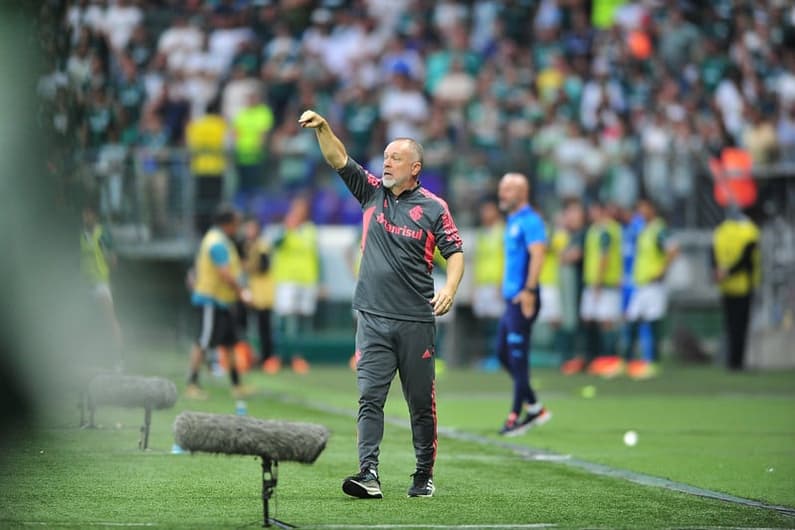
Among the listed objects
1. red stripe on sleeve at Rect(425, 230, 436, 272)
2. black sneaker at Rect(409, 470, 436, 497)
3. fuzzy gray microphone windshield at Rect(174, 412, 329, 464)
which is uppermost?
red stripe on sleeve at Rect(425, 230, 436, 272)

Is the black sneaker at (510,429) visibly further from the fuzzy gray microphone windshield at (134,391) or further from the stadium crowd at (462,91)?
the stadium crowd at (462,91)

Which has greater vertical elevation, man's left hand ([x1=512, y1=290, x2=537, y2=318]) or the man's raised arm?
the man's raised arm

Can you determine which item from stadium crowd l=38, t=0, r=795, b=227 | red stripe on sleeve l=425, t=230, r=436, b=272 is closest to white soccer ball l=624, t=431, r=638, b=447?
red stripe on sleeve l=425, t=230, r=436, b=272

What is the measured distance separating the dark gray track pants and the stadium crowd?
459 inches

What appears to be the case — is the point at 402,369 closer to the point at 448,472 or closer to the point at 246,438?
the point at 448,472

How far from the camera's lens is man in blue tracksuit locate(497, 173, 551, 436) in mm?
14641

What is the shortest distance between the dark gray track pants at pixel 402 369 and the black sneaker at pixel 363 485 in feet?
0.76

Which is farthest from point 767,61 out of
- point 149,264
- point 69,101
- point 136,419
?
point 69,101

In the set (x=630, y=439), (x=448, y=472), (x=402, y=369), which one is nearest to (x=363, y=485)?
(x=402, y=369)

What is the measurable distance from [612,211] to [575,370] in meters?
2.45

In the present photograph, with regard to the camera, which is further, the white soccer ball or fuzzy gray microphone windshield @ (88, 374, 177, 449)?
the white soccer ball

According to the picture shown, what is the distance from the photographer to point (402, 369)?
987 cm

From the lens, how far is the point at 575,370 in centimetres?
2445

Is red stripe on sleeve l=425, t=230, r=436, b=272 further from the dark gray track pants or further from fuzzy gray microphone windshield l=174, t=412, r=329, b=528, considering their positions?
fuzzy gray microphone windshield l=174, t=412, r=329, b=528
